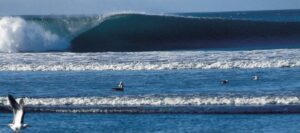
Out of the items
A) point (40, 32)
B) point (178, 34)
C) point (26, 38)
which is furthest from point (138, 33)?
point (26, 38)

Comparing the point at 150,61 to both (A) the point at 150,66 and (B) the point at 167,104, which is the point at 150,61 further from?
(B) the point at 167,104

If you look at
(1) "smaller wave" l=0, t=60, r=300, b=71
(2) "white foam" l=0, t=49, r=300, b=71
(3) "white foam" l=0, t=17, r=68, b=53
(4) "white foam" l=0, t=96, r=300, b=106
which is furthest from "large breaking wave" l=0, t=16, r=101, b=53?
(4) "white foam" l=0, t=96, r=300, b=106

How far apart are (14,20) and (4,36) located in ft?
8.93

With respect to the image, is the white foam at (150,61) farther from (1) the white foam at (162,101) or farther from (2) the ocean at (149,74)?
(1) the white foam at (162,101)

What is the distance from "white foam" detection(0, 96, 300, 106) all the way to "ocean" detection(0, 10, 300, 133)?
24 mm

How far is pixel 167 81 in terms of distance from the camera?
29516 mm

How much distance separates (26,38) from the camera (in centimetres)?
5119

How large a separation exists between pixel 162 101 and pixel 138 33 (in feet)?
90.9

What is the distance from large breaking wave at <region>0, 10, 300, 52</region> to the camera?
4950cm

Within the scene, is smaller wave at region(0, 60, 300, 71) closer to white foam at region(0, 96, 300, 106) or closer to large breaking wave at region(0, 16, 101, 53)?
white foam at region(0, 96, 300, 106)

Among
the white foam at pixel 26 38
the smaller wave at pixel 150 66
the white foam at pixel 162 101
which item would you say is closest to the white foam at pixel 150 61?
the smaller wave at pixel 150 66

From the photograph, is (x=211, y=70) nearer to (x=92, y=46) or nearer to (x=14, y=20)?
(x=92, y=46)

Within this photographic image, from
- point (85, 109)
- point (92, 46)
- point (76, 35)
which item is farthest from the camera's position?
point (76, 35)

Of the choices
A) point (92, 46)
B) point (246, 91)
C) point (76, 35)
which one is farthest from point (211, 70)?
point (76, 35)
